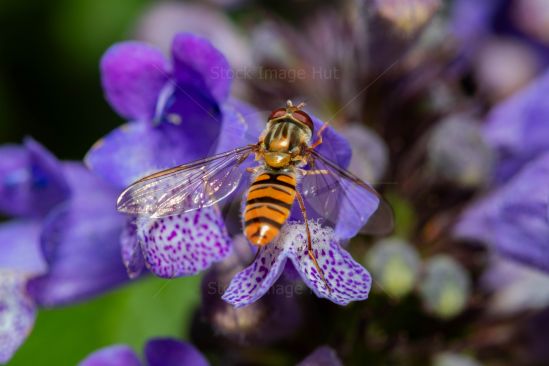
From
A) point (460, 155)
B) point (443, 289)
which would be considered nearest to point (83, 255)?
point (443, 289)

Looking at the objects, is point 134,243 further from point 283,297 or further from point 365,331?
point 365,331

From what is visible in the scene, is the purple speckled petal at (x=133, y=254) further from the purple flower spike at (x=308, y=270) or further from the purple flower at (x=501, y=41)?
the purple flower at (x=501, y=41)

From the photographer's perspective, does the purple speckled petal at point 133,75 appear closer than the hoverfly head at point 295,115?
No

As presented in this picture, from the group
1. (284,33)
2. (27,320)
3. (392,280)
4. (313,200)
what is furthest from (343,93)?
(27,320)

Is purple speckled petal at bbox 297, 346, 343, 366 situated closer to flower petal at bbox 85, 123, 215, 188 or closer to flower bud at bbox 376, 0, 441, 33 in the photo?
flower petal at bbox 85, 123, 215, 188

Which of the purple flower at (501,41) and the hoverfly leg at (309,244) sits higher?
the purple flower at (501,41)

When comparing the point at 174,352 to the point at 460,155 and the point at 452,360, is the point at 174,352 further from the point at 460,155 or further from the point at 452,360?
the point at 460,155

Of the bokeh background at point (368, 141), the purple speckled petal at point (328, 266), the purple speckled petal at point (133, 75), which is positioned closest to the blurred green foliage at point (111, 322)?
the bokeh background at point (368, 141)
